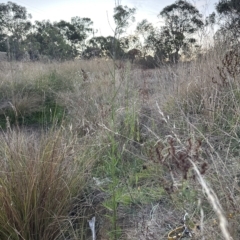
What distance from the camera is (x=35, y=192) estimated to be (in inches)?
56.2

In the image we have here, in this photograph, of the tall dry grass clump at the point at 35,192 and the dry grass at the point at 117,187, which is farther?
the tall dry grass clump at the point at 35,192

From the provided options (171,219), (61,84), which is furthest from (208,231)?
(61,84)

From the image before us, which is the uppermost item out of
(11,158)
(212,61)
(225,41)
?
(225,41)

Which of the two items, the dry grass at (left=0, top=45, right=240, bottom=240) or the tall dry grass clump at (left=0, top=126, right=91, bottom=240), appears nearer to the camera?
the dry grass at (left=0, top=45, right=240, bottom=240)

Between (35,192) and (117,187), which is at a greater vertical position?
(35,192)

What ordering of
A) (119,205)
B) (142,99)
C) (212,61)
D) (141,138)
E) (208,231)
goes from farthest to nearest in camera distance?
1. (142,99)
2. (212,61)
3. (141,138)
4. (119,205)
5. (208,231)

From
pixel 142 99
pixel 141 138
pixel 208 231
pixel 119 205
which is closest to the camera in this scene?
pixel 208 231

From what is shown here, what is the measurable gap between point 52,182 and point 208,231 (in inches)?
31.0

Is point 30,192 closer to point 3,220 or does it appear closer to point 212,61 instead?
point 3,220

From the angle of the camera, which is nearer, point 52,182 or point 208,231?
point 208,231

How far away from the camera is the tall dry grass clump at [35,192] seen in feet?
4.57

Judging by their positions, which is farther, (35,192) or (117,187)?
(117,187)

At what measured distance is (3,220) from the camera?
4.53 feet

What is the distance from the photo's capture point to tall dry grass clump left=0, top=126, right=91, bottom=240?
1392mm
